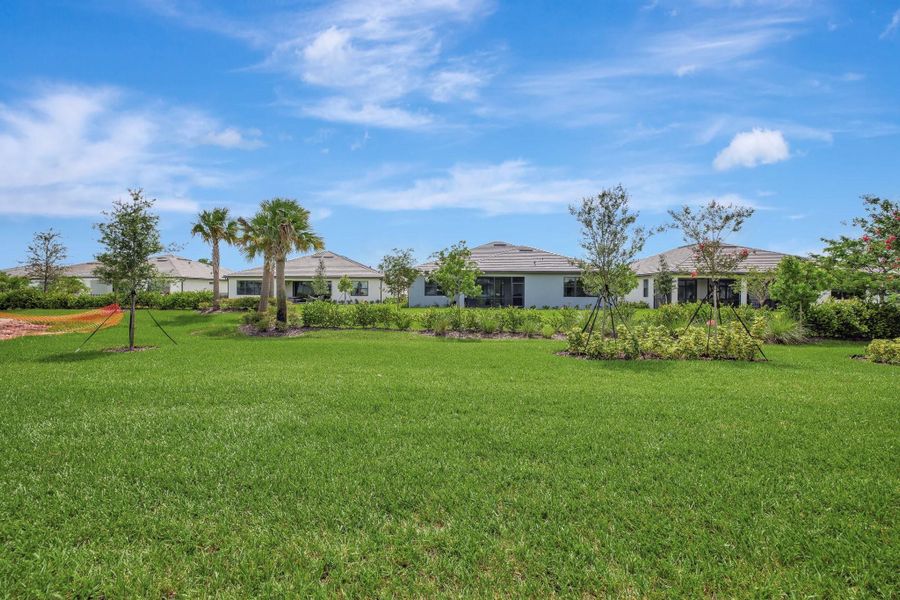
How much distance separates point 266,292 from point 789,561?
80.2ft

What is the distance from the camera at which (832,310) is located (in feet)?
52.7

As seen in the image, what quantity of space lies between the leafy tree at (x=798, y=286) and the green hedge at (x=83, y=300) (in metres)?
28.5

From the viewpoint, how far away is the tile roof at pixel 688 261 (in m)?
32.2

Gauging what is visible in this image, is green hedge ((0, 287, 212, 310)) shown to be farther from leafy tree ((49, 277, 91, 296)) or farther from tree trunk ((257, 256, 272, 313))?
tree trunk ((257, 256, 272, 313))

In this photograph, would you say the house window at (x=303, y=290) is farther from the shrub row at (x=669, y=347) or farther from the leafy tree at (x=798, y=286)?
the shrub row at (x=669, y=347)

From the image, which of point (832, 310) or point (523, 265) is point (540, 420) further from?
point (523, 265)

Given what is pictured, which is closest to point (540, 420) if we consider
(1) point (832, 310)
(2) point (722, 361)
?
(2) point (722, 361)

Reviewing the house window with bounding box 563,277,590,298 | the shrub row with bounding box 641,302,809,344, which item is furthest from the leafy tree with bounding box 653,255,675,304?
the shrub row with bounding box 641,302,809,344

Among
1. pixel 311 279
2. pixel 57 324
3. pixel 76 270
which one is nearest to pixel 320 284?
pixel 311 279

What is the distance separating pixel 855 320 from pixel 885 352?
5762 mm

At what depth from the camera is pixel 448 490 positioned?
12.3ft

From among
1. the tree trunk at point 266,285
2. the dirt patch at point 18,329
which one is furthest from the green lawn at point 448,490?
the tree trunk at point 266,285

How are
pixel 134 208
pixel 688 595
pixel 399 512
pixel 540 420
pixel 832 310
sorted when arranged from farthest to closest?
pixel 832 310, pixel 134 208, pixel 540 420, pixel 399 512, pixel 688 595

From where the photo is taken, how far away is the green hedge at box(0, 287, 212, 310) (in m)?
29.7
